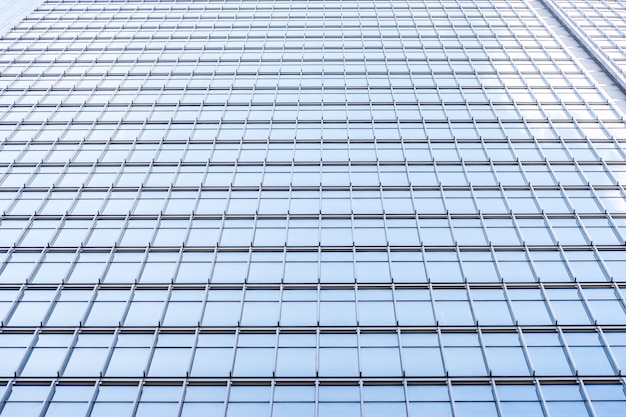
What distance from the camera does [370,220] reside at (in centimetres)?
2806

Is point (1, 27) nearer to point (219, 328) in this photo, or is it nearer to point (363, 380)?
point (219, 328)

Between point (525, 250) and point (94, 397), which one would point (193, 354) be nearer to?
point (94, 397)

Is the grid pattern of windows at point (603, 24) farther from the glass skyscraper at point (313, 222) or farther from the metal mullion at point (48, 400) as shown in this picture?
the metal mullion at point (48, 400)

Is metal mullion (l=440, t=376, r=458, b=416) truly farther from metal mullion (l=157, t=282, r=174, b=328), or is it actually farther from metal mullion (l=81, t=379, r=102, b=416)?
metal mullion (l=81, t=379, r=102, b=416)

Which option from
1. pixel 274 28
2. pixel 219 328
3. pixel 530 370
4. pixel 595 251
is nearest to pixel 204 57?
pixel 274 28

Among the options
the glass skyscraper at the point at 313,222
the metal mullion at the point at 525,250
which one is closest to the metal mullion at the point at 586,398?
the glass skyscraper at the point at 313,222

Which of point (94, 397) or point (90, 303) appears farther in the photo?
point (90, 303)

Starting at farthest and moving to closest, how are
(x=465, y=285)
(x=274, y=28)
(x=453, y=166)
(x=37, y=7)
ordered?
(x=37, y=7) < (x=274, y=28) < (x=453, y=166) < (x=465, y=285)

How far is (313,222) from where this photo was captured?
1102 inches

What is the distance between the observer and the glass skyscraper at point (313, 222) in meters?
21.0

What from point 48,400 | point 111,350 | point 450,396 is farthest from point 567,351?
point 48,400

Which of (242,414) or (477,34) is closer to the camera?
(242,414)

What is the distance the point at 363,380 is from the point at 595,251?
37.7ft

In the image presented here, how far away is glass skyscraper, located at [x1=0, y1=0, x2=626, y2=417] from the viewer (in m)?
21.0
